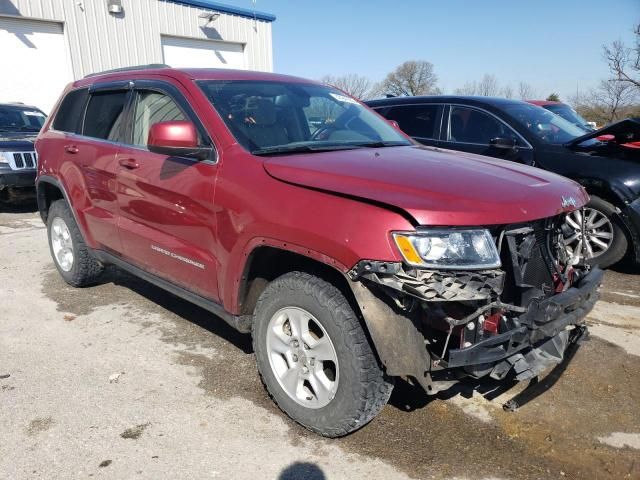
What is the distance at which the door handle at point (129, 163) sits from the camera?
138 inches

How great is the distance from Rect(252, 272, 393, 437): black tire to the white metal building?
529 inches

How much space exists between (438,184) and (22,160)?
8306mm

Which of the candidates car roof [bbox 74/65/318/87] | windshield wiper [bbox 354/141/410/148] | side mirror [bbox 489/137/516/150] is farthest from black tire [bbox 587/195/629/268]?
car roof [bbox 74/65/318/87]

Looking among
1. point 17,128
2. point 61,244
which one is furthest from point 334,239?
point 17,128

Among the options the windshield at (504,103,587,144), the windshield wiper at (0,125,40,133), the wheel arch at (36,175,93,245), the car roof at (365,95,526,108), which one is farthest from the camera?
the windshield wiper at (0,125,40,133)

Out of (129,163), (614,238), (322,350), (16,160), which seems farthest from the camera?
(16,160)

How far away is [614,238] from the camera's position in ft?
16.7

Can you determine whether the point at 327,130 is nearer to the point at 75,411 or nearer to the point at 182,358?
the point at 182,358

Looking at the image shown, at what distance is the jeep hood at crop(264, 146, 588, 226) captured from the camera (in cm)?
218

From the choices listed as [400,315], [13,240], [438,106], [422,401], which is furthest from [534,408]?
[13,240]

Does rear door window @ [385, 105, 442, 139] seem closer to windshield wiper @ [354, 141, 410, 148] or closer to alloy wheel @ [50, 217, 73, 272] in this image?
windshield wiper @ [354, 141, 410, 148]

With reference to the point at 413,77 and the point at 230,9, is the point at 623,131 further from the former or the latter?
the point at 413,77

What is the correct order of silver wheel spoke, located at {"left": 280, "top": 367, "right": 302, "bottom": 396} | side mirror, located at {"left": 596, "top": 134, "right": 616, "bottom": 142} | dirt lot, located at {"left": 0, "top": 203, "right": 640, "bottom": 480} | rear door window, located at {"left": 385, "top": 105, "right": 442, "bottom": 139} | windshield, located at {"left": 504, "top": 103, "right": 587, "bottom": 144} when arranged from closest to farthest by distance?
dirt lot, located at {"left": 0, "top": 203, "right": 640, "bottom": 480} < silver wheel spoke, located at {"left": 280, "top": 367, "right": 302, "bottom": 396} < side mirror, located at {"left": 596, "top": 134, "right": 616, "bottom": 142} < windshield, located at {"left": 504, "top": 103, "right": 587, "bottom": 144} < rear door window, located at {"left": 385, "top": 105, "right": 442, "bottom": 139}

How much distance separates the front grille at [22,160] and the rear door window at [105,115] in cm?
509
